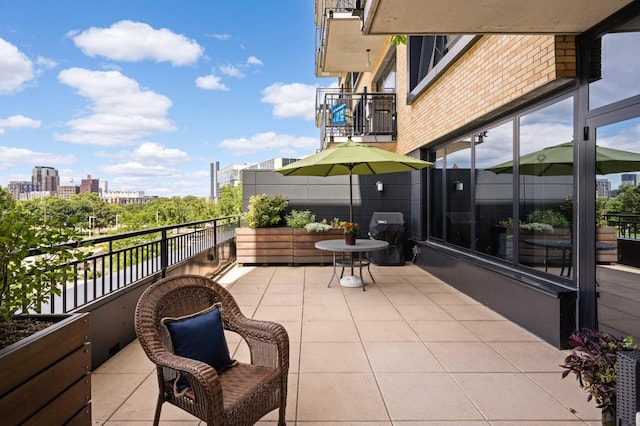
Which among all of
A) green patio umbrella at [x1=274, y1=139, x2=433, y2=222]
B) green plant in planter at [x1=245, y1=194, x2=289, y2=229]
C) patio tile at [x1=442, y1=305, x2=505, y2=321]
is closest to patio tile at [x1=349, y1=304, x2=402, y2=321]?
patio tile at [x1=442, y1=305, x2=505, y2=321]

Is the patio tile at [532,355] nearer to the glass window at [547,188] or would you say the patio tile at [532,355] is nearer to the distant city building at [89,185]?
the glass window at [547,188]

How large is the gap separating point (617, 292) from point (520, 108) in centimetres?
224

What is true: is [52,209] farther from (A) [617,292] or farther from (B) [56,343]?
(A) [617,292]

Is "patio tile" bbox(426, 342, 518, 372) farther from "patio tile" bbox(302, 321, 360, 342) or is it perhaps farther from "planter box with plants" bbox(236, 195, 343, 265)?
"planter box with plants" bbox(236, 195, 343, 265)

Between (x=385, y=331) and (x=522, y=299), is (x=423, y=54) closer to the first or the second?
(x=522, y=299)

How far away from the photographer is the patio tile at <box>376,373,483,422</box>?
229 cm

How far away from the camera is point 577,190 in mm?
3314

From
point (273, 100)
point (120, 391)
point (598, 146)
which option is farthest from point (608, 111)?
point (273, 100)

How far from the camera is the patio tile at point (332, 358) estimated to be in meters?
2.94

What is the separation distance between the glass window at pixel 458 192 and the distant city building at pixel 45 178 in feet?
130

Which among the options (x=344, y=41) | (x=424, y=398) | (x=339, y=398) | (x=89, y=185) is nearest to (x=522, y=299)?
(x=424, y=398)

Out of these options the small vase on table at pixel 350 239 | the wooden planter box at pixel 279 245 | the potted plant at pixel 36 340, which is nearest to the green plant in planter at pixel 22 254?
the potted plant at pixel 36 340

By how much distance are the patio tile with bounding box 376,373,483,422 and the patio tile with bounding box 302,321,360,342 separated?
0.82m

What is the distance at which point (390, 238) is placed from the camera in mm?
7445
